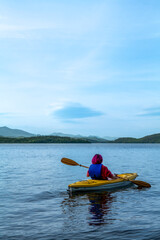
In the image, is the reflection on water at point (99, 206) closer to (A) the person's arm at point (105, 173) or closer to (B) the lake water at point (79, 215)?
(B) the lake water at point (79, 215)

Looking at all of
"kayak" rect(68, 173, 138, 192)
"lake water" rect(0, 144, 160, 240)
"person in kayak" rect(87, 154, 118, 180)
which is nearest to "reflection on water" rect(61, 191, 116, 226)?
"lake water" rect(0, 144, 160, 240)

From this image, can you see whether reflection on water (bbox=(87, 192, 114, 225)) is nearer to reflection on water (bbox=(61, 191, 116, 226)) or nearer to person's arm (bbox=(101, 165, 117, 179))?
reflection on water (bbox=(61, 191, 116, 226))

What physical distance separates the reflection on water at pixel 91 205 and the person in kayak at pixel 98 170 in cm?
106

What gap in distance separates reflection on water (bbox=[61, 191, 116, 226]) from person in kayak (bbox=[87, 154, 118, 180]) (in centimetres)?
106

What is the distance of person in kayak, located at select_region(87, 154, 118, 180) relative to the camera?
15352 millimetres

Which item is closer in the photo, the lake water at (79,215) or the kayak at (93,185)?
the lake water at (79,215)

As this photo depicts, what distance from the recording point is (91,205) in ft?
42.3

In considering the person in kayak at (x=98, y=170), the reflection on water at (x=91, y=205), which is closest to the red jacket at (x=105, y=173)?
the person in kayak at (x=98, y=170)

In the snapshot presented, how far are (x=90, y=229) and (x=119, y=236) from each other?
45.4 inches

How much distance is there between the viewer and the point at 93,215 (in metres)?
11.0

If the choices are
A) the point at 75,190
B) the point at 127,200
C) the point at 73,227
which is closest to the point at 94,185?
the point at 75,190

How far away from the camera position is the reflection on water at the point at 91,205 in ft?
34.8

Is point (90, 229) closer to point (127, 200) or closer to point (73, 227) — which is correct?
point (73, 227)

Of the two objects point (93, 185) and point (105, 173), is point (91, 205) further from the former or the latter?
point (105, 173)
